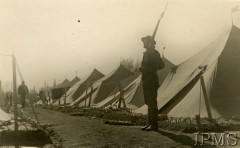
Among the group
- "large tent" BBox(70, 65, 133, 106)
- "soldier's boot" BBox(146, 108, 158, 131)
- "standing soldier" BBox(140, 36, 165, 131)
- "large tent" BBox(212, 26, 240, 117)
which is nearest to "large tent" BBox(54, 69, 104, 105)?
"large tent" BBox(70, 65, 133, 106)

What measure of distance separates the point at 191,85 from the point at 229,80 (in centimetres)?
129

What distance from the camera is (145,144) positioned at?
5672mm

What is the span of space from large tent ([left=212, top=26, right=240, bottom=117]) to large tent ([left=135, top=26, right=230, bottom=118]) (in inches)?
6.3

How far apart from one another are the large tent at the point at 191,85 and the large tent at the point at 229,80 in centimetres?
16

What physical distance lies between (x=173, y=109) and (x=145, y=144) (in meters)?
4.78

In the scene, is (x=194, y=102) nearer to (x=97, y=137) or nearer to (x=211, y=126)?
(x=211, y=126)

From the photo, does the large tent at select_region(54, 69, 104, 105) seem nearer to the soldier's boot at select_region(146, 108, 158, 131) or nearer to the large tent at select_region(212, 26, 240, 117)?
the large tent at select_region(212, 26, 240, 117)

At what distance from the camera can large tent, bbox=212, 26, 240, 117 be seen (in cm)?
914

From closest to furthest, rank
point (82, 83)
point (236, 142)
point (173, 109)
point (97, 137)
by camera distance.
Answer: point (236, 142) < point (97, 137) < point (173, 109) < point (82, 83)

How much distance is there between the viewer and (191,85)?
10.7 m

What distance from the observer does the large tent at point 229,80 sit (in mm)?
9141

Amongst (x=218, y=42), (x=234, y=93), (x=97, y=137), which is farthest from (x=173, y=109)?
(x=97, y=137)
